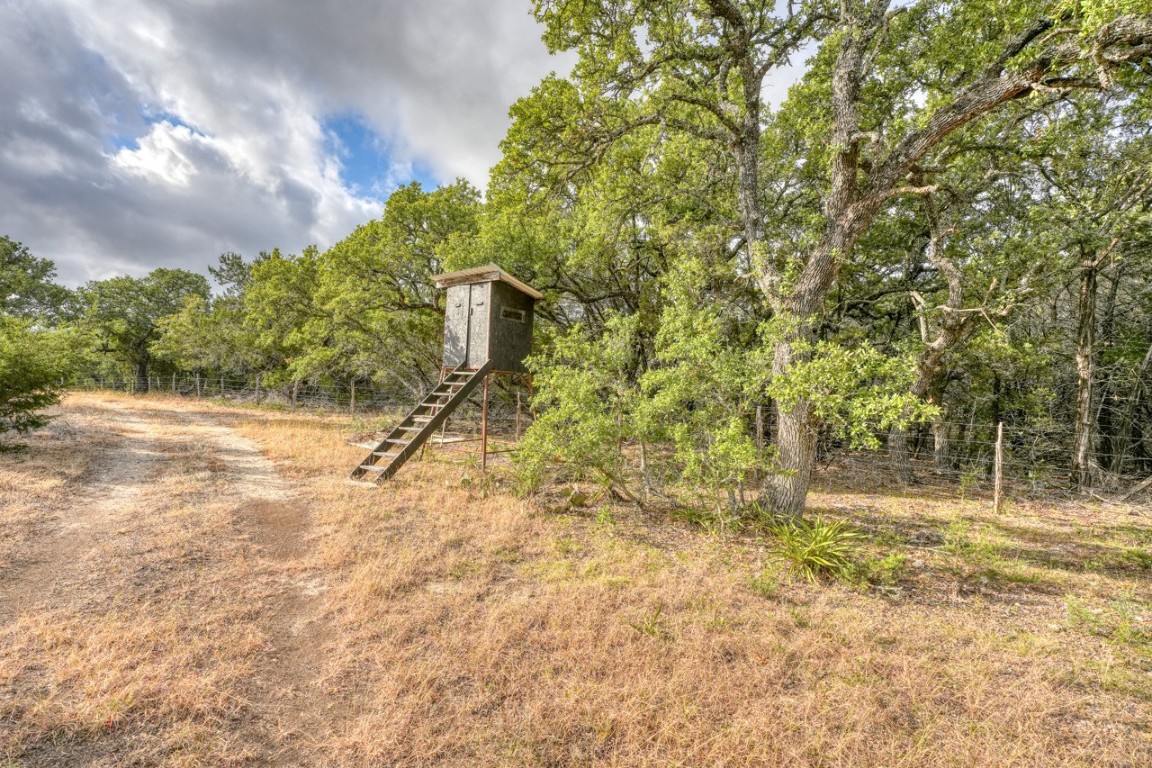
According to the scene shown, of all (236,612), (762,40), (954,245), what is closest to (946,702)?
(236,612)

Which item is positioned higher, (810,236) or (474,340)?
(810,236)

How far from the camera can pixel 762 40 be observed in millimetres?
8039

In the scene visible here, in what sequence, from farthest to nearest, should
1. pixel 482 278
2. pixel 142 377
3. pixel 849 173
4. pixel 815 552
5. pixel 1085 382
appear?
pixel 142 377
pixel 482 278
pixel 1085 382
pixel 849 173
pixel 815 552

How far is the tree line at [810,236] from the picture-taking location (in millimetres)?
6328

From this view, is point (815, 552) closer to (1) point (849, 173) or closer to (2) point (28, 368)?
(1) point (849, 173)

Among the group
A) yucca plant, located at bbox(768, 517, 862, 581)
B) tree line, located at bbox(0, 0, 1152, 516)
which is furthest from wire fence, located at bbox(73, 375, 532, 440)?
yucca plant, located at bbox(768, 517, 862, 581)

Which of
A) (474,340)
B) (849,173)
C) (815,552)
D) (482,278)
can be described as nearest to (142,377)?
(474,340)

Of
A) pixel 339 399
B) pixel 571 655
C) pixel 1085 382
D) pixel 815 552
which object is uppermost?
pixel 1085 382

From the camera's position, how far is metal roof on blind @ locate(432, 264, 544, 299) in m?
10.8

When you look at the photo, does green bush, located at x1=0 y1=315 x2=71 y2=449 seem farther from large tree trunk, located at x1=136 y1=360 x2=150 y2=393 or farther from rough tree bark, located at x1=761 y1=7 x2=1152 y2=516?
large tree trunk, located at x1=136 y1=360 x2=150 y2=393

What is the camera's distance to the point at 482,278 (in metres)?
11.1

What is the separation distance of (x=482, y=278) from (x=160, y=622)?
8.60 metres

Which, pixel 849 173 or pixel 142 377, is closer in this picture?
pixel 849 173

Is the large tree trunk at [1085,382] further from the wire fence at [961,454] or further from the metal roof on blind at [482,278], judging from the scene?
the metal roof on blind at [482,278]
